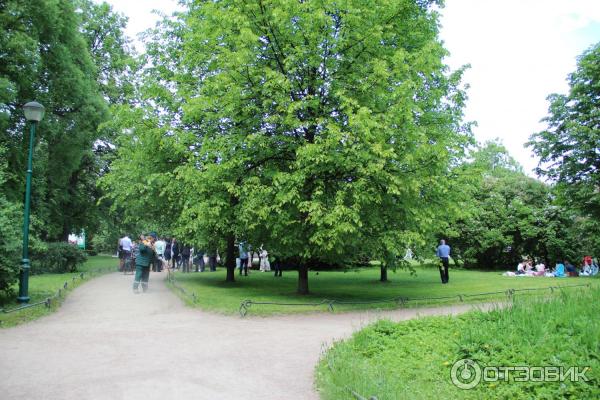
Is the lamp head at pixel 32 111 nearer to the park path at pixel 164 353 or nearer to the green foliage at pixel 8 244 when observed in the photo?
the green foliage at pixel 8 244

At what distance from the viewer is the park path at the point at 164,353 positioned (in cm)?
589

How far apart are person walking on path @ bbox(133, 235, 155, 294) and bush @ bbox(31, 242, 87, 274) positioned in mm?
9282

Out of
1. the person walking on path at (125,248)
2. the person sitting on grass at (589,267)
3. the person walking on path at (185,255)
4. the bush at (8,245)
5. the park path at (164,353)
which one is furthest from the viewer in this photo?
the person sitting on grass at (589,267)

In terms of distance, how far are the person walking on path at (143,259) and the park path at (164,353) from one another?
3037 millimetres

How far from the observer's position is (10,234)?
11.1m

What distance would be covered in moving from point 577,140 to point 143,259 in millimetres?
24492

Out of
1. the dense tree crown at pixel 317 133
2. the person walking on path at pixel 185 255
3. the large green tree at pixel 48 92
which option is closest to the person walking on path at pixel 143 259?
the dense tree crown at pixel 317 133

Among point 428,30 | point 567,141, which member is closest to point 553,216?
point 567,141

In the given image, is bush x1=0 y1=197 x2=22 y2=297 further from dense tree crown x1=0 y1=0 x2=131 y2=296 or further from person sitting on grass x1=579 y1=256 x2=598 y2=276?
person sitting on grass x1=579 y1=256 x2=598 y2=276

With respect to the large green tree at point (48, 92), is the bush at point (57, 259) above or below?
below

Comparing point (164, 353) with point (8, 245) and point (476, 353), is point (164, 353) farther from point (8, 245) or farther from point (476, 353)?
point (8, 245)

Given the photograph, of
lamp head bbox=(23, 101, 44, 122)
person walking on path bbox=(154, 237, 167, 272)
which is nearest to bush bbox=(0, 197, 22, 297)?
lamp head bbox=(23, 101, 44, 122)

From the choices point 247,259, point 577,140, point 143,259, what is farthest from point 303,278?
point 577,140

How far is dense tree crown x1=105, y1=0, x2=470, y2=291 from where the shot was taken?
12.1 meters
